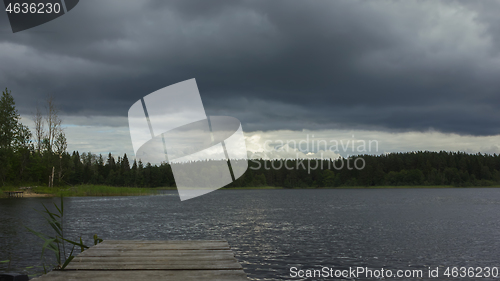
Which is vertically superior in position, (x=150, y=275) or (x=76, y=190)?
(x=150, y=275)

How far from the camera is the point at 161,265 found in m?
6.37

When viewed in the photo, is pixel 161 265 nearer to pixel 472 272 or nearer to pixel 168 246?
pixel 168 246

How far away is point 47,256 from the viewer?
17391mm

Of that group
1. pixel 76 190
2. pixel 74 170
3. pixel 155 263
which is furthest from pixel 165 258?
pixel 74 170

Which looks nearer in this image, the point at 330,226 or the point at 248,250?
the point at 248,250

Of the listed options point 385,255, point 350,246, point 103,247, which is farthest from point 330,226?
point 103,247

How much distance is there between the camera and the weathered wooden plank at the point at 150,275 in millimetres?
5428

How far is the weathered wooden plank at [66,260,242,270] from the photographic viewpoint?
6.14 meters

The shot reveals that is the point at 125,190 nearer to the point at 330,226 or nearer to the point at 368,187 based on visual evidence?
the point at 330,226

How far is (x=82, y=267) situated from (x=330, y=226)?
90.9ft

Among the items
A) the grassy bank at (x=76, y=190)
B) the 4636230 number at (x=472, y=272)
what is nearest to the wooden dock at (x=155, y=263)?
the 4636230 number at (x=472, y=272)

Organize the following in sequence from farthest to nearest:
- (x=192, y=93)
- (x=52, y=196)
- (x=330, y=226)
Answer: (x=52, y=196), (x=330, y=226), (x=192, y=93)

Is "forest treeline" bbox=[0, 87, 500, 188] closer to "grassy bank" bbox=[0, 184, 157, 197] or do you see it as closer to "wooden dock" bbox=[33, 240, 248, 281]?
"grassy bank" bbox=[0, 184, 157, 197]

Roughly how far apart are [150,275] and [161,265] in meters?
0.68
